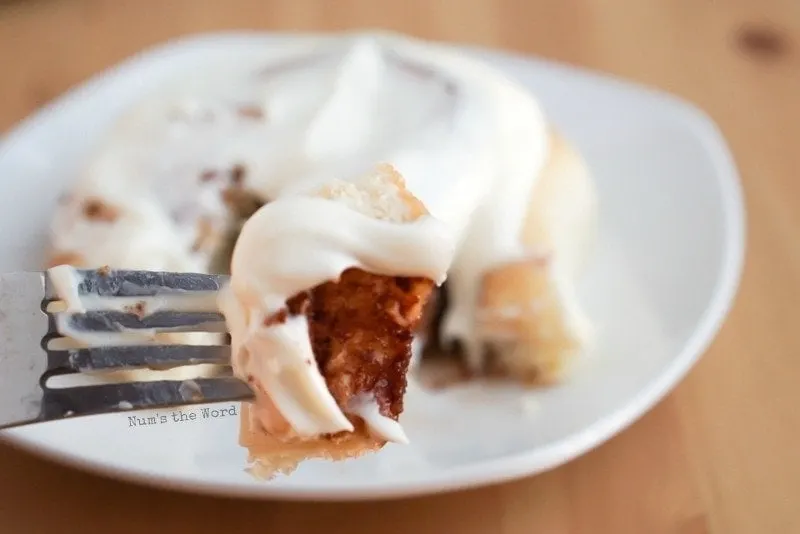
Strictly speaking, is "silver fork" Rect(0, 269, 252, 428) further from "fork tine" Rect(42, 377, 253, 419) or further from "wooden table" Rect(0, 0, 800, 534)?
"wooden table" Rect(0, 0, 800, 534)

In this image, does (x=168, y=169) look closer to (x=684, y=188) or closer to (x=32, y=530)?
(x=32, y=530)

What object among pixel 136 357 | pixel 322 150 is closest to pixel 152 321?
pixel 136 357

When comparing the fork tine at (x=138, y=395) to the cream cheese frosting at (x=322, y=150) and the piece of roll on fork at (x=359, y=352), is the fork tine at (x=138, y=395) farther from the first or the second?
the cream cheese frosting at (x=322, y=150)

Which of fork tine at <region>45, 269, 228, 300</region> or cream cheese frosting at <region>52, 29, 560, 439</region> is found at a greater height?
cream cheese frosting at <region>52, 29, 560, 439</region>

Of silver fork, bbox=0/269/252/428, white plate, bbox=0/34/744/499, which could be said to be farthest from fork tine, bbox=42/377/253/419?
white plate, bbox=0/34/744/499

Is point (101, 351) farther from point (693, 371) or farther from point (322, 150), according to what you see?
point (693, 371)

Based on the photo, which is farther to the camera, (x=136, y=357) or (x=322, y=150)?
(x=322, y=150)
